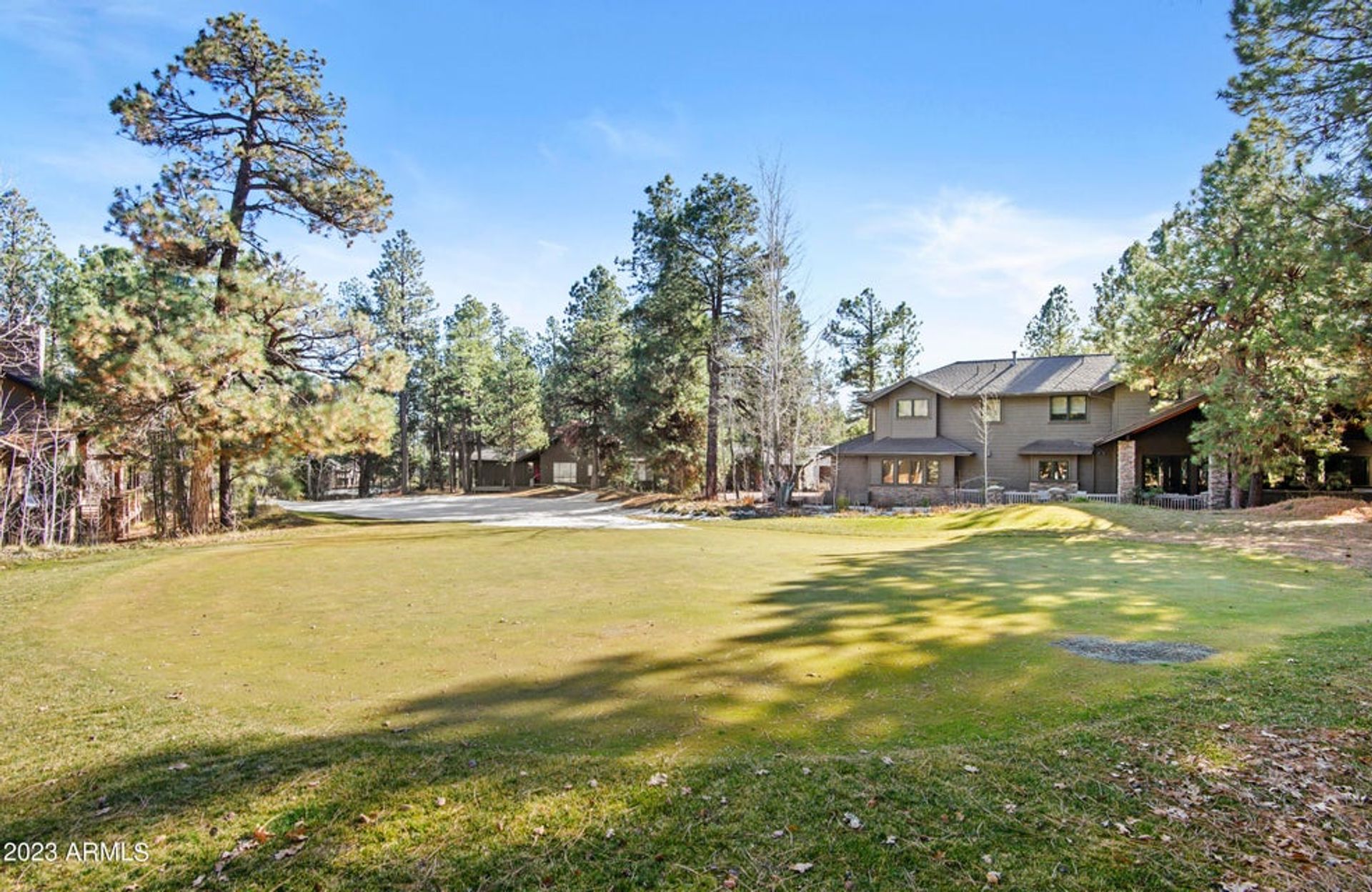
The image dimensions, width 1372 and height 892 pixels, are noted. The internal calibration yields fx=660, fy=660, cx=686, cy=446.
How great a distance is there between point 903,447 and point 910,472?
54.3 inches

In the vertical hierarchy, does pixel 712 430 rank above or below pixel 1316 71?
below

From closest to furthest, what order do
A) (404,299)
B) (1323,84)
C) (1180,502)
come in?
1. (1323,84)
2. (1180,502)
3. (404,299)

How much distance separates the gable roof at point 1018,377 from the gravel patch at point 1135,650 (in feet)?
91.9

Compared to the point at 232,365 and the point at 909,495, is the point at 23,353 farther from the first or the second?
the point at 909,495

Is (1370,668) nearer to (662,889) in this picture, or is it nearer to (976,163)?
(662,889)

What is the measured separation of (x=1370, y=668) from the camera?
5199 millimetres

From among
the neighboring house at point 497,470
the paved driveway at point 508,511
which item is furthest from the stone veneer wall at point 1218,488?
the neighboring house at point 497,470

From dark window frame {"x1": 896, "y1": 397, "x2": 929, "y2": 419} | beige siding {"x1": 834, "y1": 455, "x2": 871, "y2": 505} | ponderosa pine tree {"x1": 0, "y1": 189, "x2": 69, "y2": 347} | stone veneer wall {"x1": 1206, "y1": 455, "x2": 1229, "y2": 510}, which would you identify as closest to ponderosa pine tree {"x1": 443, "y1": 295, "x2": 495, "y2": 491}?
ponderosa pine tree {"x1": 0, "y1": 189, "x2": 69, "y2": 347}

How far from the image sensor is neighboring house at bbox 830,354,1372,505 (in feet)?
93.9

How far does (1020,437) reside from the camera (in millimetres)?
32875

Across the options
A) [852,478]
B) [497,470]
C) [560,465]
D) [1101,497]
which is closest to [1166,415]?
[1101,497]

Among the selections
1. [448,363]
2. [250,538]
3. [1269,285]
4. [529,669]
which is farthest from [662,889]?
[448,363]

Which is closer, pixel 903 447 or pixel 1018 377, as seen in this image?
pixel 903 447

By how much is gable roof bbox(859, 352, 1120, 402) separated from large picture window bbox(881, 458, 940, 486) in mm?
3706
